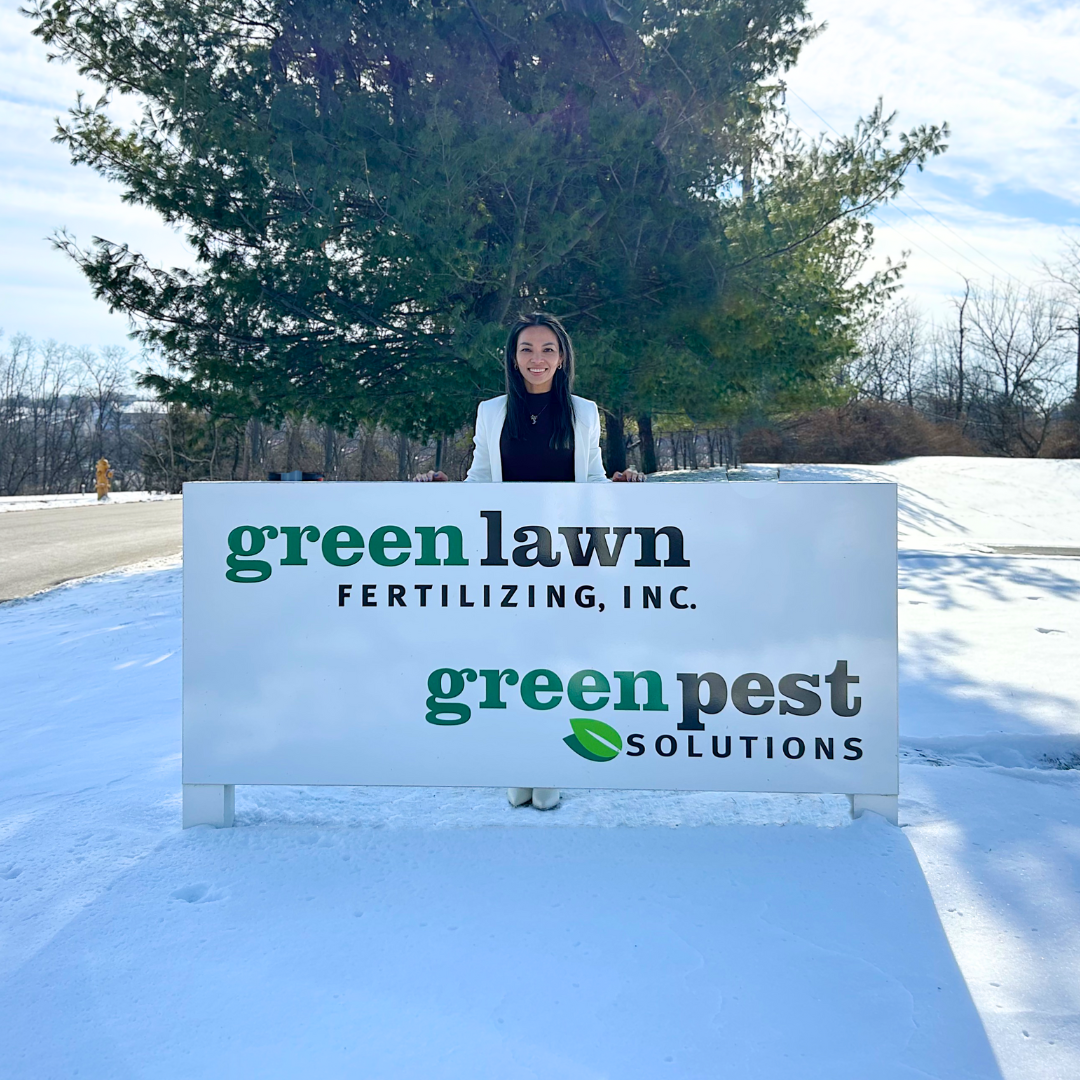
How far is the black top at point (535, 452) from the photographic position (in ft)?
11.2

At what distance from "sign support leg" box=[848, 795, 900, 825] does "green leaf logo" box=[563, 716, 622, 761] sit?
78cm

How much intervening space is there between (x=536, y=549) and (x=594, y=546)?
186 mm

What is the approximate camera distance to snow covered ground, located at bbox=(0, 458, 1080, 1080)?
73.1 inches

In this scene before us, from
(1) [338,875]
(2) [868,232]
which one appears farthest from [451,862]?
(2) [868,232]

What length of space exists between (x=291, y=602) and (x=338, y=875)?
0.86m

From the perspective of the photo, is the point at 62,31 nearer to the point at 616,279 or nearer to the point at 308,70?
the point at 308,70

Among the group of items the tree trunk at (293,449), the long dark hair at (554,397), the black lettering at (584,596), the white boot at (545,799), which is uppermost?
the tree trunk at (293,449)

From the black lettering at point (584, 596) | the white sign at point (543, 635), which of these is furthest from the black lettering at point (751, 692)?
the black lettering at point (584, 596)

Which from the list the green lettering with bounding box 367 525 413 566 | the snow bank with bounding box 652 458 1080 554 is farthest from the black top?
the snow bank with bounding box 652 458 1080 554

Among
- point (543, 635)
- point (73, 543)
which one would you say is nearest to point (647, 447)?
point (73, 543)

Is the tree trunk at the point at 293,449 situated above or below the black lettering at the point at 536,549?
above

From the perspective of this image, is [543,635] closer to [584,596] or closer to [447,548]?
[584,596]

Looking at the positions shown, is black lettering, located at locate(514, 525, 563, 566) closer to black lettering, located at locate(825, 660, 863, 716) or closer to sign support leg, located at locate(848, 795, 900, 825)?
black lettering, located at locate(825, 660, 863, 716)

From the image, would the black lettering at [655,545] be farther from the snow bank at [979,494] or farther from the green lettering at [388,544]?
the snow bank at [979,494]
